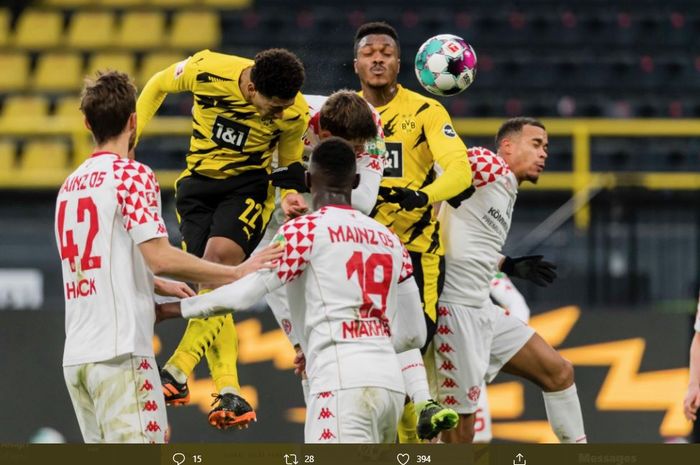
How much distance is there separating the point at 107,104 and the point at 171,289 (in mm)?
945

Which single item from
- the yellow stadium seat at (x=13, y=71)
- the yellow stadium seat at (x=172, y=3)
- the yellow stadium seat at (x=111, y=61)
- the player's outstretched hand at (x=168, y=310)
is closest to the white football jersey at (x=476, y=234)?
the player's outstretched hand at (x=168, y=310)

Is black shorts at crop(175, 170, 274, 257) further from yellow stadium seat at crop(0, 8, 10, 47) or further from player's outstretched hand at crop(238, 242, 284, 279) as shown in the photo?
yellow stadium seat at crop(0, 8, 10, 47)

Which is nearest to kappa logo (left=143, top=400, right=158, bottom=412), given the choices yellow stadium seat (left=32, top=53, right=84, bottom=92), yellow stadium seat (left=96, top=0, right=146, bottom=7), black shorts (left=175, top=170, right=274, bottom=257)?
black shorts (left=175, top=170, right=274, bottom=257)

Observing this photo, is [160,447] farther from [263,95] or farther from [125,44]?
[125,44]

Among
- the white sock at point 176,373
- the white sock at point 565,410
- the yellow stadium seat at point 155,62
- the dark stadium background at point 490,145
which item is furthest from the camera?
the yellow stadium seat at point 155,62

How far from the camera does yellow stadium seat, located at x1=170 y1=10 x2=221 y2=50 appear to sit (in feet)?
61.4

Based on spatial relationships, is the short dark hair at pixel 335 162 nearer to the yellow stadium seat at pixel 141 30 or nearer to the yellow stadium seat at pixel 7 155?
the yellow stadium seat at pixel 7 155

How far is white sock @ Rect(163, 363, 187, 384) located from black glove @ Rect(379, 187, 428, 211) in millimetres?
1387

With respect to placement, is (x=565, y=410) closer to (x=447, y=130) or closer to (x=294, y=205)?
(x=447, y=130)

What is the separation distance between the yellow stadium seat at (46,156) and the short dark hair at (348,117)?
999 cm


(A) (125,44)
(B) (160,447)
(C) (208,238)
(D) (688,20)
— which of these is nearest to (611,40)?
(D) (688,20)

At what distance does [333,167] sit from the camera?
19.8 ft

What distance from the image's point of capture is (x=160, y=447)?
586 cm

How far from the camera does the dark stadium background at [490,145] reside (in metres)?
11.8
